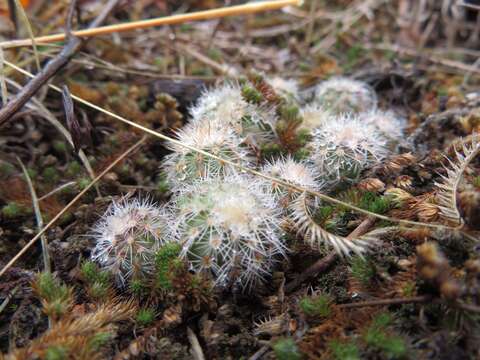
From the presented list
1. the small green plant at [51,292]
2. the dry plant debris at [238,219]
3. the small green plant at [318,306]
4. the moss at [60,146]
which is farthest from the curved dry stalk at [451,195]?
the moss at [60,146]

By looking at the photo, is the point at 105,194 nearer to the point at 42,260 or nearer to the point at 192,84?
the point at 42,260

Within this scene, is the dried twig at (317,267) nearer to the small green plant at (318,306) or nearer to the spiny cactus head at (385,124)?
the small green plant at (318,306)

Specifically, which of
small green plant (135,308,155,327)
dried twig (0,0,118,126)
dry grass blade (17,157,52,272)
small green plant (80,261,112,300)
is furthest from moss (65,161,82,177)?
small green plant (135,308,155,327)

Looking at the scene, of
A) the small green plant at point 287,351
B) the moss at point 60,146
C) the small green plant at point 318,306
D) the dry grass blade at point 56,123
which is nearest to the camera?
the small green plant at point 287,351

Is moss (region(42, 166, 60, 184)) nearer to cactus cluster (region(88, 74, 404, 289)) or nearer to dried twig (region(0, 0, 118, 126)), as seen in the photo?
dried twig (region(0, 0, 118, 126))

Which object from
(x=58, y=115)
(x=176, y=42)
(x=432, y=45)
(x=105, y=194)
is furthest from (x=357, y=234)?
(x=432, y=45)

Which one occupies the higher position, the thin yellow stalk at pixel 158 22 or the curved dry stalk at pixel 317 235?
the thin yellow stalk at pixel 158 22
